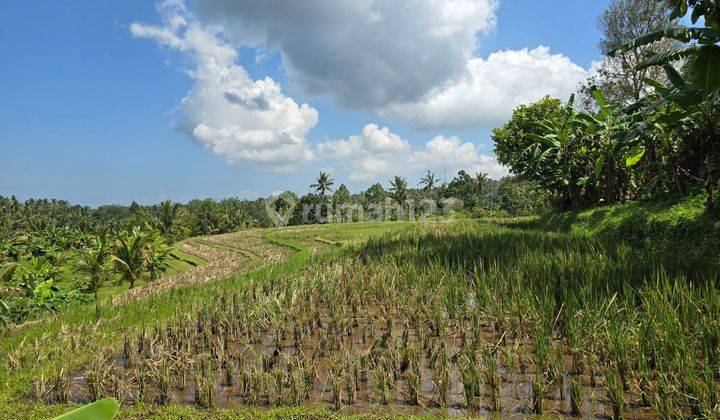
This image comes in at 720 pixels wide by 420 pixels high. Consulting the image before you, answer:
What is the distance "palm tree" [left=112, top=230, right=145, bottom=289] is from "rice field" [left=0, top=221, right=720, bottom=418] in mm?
9355

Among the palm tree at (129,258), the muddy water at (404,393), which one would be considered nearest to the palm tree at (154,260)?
the palm tree at (129,258)

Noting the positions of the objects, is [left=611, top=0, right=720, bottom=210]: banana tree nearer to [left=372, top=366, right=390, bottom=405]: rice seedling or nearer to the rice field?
the rice field

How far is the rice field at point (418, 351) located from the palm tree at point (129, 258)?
935 cm

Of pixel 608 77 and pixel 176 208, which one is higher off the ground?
pixel 608 77

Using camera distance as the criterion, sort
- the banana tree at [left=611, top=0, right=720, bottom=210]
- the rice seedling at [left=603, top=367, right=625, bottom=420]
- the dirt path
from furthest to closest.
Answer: the dirt path
the banana tree at [left=611, top=0, right=720, bottom=210]
the rice seedling at [left=603, top=367, right=625, bottom=420]

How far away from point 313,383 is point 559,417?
2.16 metres

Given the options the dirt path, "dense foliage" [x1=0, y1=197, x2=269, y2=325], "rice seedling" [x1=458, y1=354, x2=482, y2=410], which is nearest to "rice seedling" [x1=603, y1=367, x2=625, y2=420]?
"rice seedling" [x1=458, y1=354, x2=482, y2=410]

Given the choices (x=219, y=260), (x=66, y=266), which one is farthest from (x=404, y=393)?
(x=66, y=266)

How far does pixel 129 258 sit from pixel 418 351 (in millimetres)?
15816

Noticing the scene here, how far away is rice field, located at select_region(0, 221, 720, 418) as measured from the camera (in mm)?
3586

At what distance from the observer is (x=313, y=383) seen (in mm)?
4148

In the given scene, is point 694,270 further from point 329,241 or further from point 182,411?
point 329,241

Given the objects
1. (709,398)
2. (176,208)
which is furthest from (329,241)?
(176,208)

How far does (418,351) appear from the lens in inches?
169
